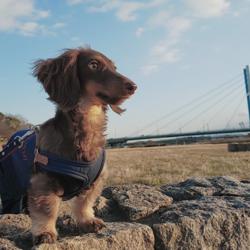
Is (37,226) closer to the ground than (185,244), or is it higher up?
higher up

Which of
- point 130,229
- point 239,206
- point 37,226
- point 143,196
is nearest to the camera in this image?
point 37,226

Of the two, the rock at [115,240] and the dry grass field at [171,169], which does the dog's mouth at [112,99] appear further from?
the dry grass field at [171,169]

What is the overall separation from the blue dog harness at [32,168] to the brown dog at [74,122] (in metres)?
0.06

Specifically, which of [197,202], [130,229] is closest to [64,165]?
[130,229]

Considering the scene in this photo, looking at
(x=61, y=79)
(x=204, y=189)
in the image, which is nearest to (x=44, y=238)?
(x=61, y=79)

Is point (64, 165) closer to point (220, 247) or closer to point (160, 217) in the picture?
point (160, 217)

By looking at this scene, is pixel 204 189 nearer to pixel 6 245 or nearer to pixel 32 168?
pixel 32 168

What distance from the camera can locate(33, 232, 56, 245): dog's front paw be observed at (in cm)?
438

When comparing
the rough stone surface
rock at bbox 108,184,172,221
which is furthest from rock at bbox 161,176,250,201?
rock at bbox 108,184,172,221

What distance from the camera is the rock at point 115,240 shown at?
14.4 feet

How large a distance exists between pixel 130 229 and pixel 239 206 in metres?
1.51

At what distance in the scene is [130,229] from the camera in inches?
188

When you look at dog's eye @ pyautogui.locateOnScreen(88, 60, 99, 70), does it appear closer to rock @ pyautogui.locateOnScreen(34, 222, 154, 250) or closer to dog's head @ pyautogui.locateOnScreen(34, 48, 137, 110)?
dog's head @ pyautogui.locateOnScreen(34, 48, 137, 110)

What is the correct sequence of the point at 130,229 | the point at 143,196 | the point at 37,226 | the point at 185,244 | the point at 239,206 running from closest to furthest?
1. the point at 37,226
2. the point at 130,229
3. the point at 185,244
4. the point at 239,206
5. the point at 143,196
